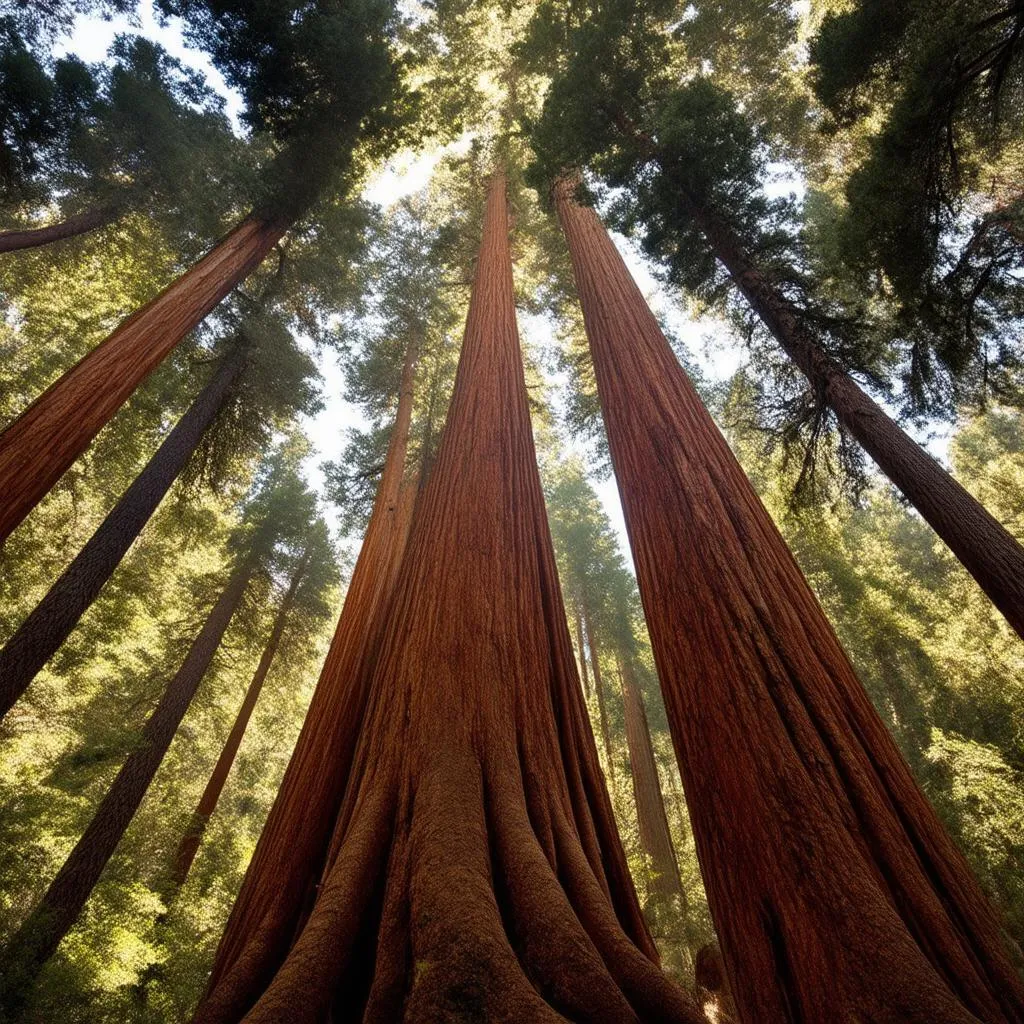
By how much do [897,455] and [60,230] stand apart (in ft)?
42.0

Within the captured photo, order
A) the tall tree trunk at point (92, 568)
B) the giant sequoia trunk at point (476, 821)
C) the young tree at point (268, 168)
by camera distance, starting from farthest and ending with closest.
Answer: the tall tree trunk at point (92, 568)
the young tree at point (268, 168)
the giant sequoia trunk at point (476, 821)

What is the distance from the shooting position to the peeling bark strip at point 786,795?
1.28 m

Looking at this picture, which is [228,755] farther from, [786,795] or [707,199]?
[707,199]

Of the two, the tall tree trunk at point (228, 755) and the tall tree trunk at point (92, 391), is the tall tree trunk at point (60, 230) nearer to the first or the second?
the tall tree trunk at point (92, 391)

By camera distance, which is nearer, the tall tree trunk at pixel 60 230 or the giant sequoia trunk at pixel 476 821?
the giant sequoia trunk at pixel 476 821

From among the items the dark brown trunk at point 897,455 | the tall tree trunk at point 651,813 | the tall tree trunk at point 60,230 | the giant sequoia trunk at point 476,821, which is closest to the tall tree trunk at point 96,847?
the giant sequoia trunk at point 476,821

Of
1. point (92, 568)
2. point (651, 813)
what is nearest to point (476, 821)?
point (92, 568)

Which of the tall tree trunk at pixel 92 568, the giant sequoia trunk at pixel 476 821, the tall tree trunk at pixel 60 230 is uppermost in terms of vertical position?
the tall tree trunk at pixel 60 230

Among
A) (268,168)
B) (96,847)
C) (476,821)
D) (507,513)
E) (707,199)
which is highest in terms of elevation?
(268,168)

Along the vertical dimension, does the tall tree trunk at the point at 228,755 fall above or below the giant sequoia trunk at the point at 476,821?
above

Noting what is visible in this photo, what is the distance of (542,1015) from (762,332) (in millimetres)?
7593

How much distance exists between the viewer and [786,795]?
5.31 feet

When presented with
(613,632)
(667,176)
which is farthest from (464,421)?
(613,632)

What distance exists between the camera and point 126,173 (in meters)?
10.4
